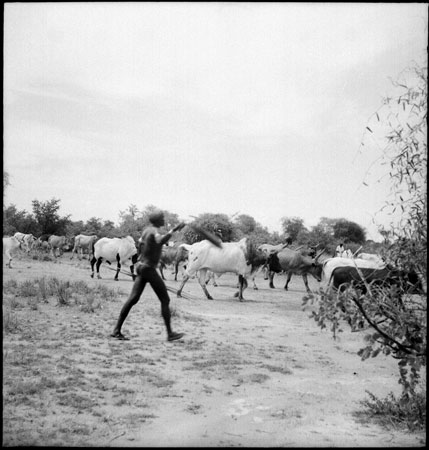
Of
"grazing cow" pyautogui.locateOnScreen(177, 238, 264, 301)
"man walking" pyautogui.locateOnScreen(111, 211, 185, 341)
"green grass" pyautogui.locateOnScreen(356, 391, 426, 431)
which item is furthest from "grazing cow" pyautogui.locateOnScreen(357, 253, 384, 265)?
"man walking" pyautogui.locateOnScreen(111, 211, 185, 341)

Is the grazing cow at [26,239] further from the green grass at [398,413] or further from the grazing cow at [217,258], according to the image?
the green grass at [398,413]

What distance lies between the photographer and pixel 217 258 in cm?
746

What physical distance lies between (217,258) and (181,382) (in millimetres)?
2145

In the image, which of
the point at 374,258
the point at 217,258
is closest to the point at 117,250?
the point at 217,258

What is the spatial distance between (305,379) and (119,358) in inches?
102

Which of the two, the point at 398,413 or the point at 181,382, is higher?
the point at 181,382

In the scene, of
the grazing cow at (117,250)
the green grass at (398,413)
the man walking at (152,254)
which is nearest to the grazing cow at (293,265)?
the green grass at (398,413)

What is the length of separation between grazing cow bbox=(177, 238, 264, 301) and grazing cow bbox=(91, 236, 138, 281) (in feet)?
1.88

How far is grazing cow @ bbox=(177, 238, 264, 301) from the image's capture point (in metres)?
5.36

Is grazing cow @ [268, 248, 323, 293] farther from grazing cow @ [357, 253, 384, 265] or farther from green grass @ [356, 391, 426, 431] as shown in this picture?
green grass @ [356, 391, 426, 431]

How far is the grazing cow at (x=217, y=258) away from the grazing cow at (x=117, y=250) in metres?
0.57

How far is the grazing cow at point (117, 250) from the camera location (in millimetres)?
4414

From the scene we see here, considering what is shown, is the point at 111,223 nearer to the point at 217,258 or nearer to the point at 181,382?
the point at 181,382

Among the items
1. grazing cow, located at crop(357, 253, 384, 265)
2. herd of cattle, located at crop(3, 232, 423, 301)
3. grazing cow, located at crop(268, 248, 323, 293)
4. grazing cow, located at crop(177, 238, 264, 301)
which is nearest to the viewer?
herd of cattle, located at crop(3, 232, 423, 301)
